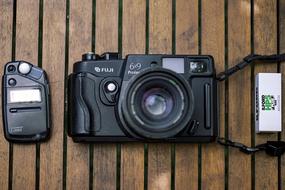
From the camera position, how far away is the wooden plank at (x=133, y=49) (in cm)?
115

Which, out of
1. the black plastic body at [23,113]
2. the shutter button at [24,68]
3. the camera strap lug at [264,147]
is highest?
the shutter button at [24,68]

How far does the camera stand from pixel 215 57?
1.19 meters

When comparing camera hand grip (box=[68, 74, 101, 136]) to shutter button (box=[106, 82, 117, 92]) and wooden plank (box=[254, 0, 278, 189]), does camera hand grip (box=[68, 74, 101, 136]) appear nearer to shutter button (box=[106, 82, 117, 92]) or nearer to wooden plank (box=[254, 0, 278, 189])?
shutter button (box=[106, 82, 117, 92])

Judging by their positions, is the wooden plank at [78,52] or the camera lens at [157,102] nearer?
the camera lens at [157,102]

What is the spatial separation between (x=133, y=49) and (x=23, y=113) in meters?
0.28

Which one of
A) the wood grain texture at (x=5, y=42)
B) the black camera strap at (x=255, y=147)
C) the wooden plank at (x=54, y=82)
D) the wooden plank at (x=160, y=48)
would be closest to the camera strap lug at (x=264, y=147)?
A: the black camera strap at (x=255, y=147)

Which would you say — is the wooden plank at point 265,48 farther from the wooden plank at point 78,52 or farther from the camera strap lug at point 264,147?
the wooden plank at point 78,52

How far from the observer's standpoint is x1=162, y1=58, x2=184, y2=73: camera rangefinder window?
3.56 ft

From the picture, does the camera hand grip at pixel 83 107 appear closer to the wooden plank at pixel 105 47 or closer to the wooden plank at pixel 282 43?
the wooden plank at pixel 105 47

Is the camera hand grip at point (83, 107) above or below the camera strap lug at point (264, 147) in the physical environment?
above

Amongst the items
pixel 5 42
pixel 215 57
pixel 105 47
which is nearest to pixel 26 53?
pixel 5 42

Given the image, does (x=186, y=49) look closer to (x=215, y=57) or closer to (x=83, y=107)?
(x=215, y=57)

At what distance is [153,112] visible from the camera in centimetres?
103

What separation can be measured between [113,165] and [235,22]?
424 mm
